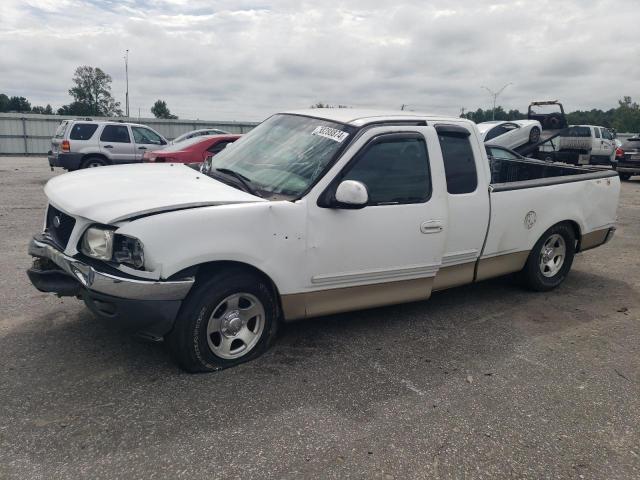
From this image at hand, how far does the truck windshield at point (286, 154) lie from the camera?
3736mm

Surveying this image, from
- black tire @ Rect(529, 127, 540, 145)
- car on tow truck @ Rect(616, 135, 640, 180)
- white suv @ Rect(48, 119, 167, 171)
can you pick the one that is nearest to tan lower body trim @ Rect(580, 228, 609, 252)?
black tire @ Rect(529, 127, 540, 145)

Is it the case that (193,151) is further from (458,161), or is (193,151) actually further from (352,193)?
(352,193)

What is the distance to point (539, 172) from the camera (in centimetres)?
626

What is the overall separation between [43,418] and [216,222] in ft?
4.82

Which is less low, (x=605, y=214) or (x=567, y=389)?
(x=605, y=214)

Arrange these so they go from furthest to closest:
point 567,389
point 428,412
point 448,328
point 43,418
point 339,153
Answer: point 448,328 → point 339,153 → point 567,389 → point 428,412 → point 43,418

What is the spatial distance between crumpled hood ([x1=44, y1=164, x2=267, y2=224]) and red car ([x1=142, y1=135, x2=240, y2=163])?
7021mm

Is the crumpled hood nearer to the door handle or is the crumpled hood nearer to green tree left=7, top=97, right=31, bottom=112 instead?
the door handle

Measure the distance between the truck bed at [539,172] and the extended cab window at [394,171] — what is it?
161cm

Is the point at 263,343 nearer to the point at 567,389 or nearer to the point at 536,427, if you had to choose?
the point at 536,427

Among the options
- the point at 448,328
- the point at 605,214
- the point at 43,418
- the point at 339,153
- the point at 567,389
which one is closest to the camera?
the point at 43,418

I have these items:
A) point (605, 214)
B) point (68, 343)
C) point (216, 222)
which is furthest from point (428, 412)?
point (605, 214)

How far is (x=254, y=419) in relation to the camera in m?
2.97

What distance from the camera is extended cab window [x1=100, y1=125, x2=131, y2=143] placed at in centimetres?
1455
